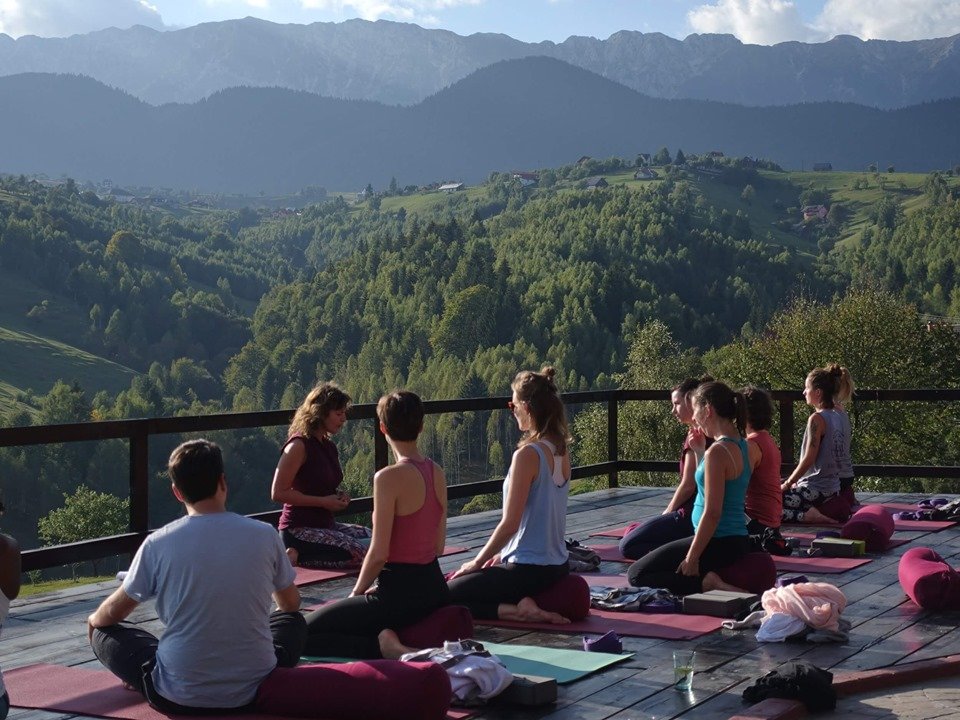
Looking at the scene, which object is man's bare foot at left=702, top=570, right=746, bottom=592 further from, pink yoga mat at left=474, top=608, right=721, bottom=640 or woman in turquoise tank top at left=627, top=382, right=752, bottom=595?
pink yoga mat at left=474, top=608, right=721, bottom=640

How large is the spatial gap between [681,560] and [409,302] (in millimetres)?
105762

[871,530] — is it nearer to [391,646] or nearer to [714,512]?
[714,512]

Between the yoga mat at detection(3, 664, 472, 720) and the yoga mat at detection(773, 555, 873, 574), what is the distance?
356 cm

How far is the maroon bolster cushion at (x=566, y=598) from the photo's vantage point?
5.61 meters

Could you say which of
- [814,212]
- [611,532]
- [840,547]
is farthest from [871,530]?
[814,212]

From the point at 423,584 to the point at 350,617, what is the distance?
0.31 meters

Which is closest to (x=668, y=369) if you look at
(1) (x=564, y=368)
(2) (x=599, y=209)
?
(1) (x=564, y=368)

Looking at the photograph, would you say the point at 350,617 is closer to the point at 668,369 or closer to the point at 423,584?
the point at 423,584

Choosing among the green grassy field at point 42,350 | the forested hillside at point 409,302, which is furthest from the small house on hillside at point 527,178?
the green grassy field at point 42,350

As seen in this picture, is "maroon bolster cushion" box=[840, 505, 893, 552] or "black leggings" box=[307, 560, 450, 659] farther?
"maroon bolster cushion" box=[840, 505, 893, 552]

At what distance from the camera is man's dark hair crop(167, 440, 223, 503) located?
3.72 meters

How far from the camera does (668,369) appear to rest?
7438 centimetres

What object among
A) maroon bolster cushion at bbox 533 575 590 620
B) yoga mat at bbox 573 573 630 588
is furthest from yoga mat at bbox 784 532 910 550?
maroon bolster cushion at bbox 533 575 590 620

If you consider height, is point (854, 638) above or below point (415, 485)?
below
